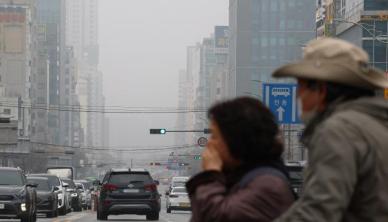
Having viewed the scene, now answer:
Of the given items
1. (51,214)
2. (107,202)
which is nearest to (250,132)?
(107,202)

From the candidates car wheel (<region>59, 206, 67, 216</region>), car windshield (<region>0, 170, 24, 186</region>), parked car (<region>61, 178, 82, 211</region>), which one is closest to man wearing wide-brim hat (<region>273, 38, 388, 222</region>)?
car windshield (<region>0, 170, 24, 186</region>)

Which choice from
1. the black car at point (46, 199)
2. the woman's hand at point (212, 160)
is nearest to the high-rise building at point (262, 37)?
the black car at point (46, 199)

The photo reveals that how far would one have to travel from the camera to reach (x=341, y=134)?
468 cm

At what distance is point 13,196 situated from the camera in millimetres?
31984

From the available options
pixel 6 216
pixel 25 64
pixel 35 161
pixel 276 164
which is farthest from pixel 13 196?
pixel 25 64

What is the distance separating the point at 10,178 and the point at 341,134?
1131 inches

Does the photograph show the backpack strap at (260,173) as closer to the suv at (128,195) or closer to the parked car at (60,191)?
the suv at (128,195)

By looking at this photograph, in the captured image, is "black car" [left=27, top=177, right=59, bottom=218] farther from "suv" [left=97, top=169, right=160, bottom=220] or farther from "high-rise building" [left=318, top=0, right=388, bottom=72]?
"high-rise building" [left=318, top=0, right=388, bottom=72]

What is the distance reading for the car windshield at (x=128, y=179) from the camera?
122 feet

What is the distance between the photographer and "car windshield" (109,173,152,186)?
122 feet

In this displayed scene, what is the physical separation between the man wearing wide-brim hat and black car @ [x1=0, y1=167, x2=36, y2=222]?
2716 centimetres

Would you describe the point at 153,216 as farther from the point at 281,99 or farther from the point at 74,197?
the point at 74,197

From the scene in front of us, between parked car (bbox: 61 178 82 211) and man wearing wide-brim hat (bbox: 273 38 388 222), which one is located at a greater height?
man wearing wide-brim hat (bbox: 273 38 388 222)

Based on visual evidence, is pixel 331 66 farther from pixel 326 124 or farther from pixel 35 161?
pixel 35 161
